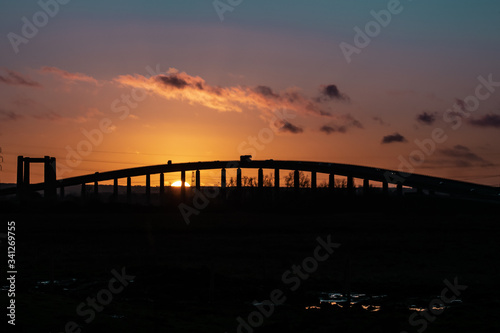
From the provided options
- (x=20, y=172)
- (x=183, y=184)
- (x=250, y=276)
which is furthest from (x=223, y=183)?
(x=250, y=276)

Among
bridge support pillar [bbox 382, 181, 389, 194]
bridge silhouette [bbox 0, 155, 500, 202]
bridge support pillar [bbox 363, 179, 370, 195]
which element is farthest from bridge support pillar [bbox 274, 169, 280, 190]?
bridge support pillar [bbox 382, 181, 389, 194]

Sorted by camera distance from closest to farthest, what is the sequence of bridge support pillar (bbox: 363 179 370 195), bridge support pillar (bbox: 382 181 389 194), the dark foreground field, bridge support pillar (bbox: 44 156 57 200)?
the dark foreground field < bridge support pillar (bbox: 382 181 389 194) < bridge support pillar (bbox: 363 179 370 195) < bridge support pillar (bbox: 44 156 57 200)

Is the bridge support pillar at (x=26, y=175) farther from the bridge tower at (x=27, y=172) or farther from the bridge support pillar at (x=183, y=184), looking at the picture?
the bridge support pillar at (x=183, y=184)

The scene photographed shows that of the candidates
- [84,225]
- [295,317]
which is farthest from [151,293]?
[84,225]

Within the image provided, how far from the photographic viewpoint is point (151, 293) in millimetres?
33188

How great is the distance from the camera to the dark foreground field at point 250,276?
25656mm

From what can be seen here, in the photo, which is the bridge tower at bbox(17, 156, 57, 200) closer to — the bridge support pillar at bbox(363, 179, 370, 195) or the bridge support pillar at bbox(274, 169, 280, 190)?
the bridge support pillar at bbox(274, 169, 280, 190)

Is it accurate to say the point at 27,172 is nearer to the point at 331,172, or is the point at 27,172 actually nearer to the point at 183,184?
the point at 183,184

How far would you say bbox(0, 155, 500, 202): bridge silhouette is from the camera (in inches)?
4685

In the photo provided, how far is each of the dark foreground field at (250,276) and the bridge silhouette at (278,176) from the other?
32.5 meters

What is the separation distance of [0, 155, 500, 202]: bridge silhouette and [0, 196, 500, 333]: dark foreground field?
32538 mm

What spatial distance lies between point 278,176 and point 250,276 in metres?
96.8

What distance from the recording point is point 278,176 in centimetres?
13588

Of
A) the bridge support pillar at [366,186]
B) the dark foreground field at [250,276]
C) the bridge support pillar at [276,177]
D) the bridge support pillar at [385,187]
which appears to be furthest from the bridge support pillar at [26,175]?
the bridge support pillar at [385,187]
